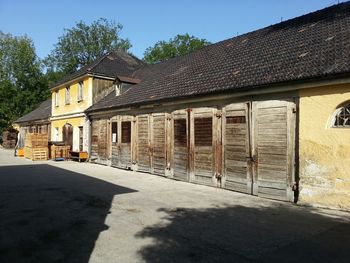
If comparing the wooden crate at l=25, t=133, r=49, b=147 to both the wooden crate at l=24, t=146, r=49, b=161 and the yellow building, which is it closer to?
the wooden crate at l=24, t=146, r=49, b=161

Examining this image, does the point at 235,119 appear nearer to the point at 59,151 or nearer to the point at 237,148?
the point at 237,148

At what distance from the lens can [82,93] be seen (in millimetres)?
23297

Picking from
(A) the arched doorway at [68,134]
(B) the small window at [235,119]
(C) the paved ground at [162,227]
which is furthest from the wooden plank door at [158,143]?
(A) the arched doorway at [68,134]

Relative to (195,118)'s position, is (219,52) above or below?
above

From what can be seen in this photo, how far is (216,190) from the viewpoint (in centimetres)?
1123

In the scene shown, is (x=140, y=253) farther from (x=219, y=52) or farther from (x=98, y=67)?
(x=98, y=67)

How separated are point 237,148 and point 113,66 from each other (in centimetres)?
1595

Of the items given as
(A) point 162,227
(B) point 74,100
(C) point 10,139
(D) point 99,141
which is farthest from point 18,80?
(A) point 162,227

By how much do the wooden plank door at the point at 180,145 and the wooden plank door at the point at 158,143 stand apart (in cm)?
71

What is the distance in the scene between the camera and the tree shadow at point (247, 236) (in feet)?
17.3

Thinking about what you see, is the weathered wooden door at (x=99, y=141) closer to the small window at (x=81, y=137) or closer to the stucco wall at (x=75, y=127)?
the stucco wall at (x=75, y=127)

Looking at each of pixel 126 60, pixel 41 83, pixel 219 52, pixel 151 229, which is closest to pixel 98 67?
pixel 126 60

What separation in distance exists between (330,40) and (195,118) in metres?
5.09

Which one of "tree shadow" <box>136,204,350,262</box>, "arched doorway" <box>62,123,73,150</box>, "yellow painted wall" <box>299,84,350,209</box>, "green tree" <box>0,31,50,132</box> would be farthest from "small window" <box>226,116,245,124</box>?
"green tree" <box>0,31,50,132</box>
